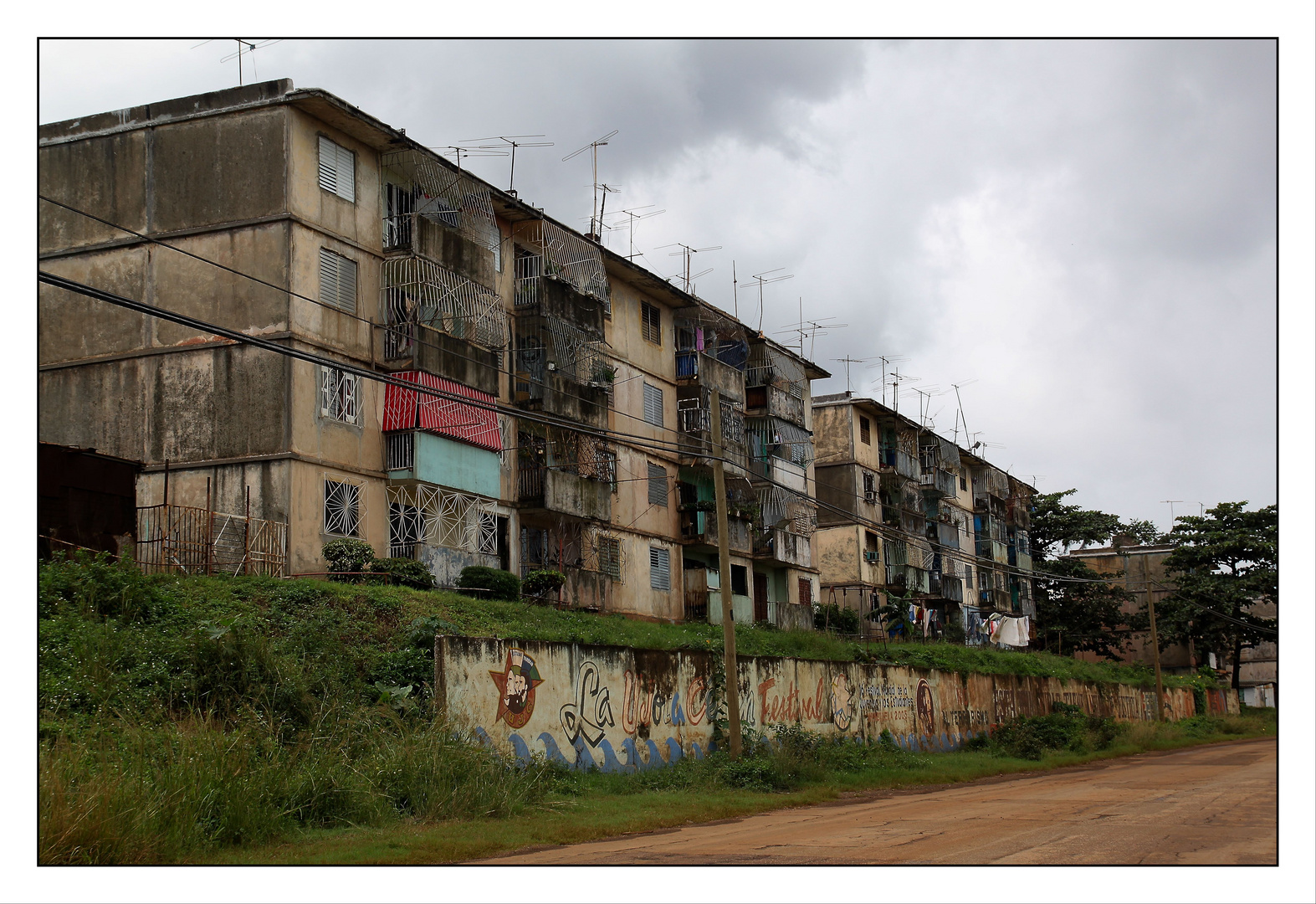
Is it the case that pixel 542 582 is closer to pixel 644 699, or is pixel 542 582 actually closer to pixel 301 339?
pixel 301 339

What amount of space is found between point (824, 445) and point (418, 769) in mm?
44866

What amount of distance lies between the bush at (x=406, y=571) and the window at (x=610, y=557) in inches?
419

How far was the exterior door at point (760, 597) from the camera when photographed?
156 ft

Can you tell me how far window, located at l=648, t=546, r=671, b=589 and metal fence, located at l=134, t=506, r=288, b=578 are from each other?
16.2 metres

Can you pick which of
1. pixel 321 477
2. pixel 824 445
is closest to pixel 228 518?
pixel 321 477

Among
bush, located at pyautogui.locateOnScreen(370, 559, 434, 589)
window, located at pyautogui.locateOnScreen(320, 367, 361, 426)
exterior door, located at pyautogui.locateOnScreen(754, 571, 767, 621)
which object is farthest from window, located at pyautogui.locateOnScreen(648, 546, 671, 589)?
window, located at pyautogui.locateOnScreen(320, 367, 361, 426)

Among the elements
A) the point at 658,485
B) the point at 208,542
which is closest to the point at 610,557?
the point at 658,485

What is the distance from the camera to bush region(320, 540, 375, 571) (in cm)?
2723

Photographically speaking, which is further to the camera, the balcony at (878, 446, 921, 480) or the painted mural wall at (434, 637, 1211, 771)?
the balcony at (878, 446, 921, 480)

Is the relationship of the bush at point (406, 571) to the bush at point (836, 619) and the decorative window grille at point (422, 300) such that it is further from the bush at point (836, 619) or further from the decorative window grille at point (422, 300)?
the bush at point (836, 619)

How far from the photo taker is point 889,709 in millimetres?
34031

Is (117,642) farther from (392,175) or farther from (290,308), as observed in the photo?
(392,175)

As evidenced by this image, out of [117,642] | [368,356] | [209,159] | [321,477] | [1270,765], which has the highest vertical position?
[209,159]

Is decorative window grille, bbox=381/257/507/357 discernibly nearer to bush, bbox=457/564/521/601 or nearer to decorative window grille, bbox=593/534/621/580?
bush, bbox=457/564/521/601
